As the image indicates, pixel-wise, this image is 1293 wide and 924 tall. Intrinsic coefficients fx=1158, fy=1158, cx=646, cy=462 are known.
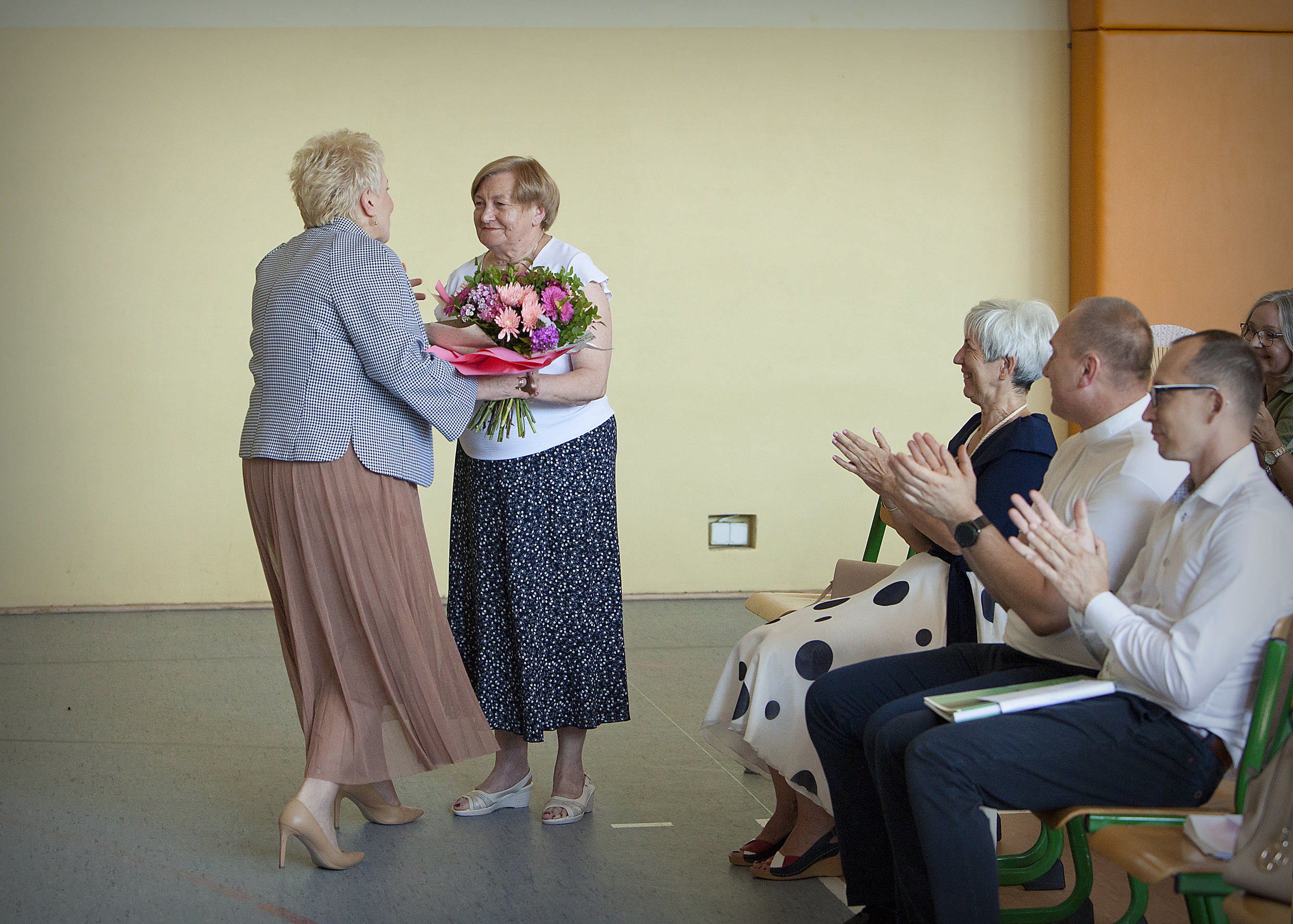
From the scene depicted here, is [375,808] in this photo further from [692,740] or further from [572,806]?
[692,740]

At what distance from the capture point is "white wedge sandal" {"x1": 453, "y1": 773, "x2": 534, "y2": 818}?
303cm

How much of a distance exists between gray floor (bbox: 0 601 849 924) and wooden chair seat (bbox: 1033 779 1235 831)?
2.39ft

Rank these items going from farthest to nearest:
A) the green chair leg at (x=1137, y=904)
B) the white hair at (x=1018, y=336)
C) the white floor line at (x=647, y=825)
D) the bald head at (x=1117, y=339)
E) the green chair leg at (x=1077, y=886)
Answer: the white floor line at (x=647, y=825), the white hair at (x=1018, y=336), the bald head at (x=1117, y=339), the green chair leg at (x=1077, y=886), the green chair leg at (x=1137, y=904)

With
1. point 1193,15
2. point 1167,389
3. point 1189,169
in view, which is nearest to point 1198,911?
point 1167,389

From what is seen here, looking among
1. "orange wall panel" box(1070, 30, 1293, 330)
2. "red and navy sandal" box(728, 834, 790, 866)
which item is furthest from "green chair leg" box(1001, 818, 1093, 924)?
"orange wall panel" box(1070, 30, 1293, 330)

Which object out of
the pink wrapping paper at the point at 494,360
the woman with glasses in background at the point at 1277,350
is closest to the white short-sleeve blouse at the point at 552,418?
the pink wrapping paper at the point at 494,360

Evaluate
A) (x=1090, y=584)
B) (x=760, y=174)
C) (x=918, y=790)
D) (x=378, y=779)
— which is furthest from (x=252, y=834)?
(x=760, y=174)

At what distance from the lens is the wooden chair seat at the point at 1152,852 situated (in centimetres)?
160

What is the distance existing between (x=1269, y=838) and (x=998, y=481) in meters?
1.04

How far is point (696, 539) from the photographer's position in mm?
6289

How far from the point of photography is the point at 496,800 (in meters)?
3.06

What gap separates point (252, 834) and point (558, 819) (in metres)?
0.76

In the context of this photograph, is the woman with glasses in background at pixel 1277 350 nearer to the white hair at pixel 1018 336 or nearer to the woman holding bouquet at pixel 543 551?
the white hair at pixel 1018 336

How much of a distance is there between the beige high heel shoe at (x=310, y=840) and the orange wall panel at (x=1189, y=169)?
4.98m
